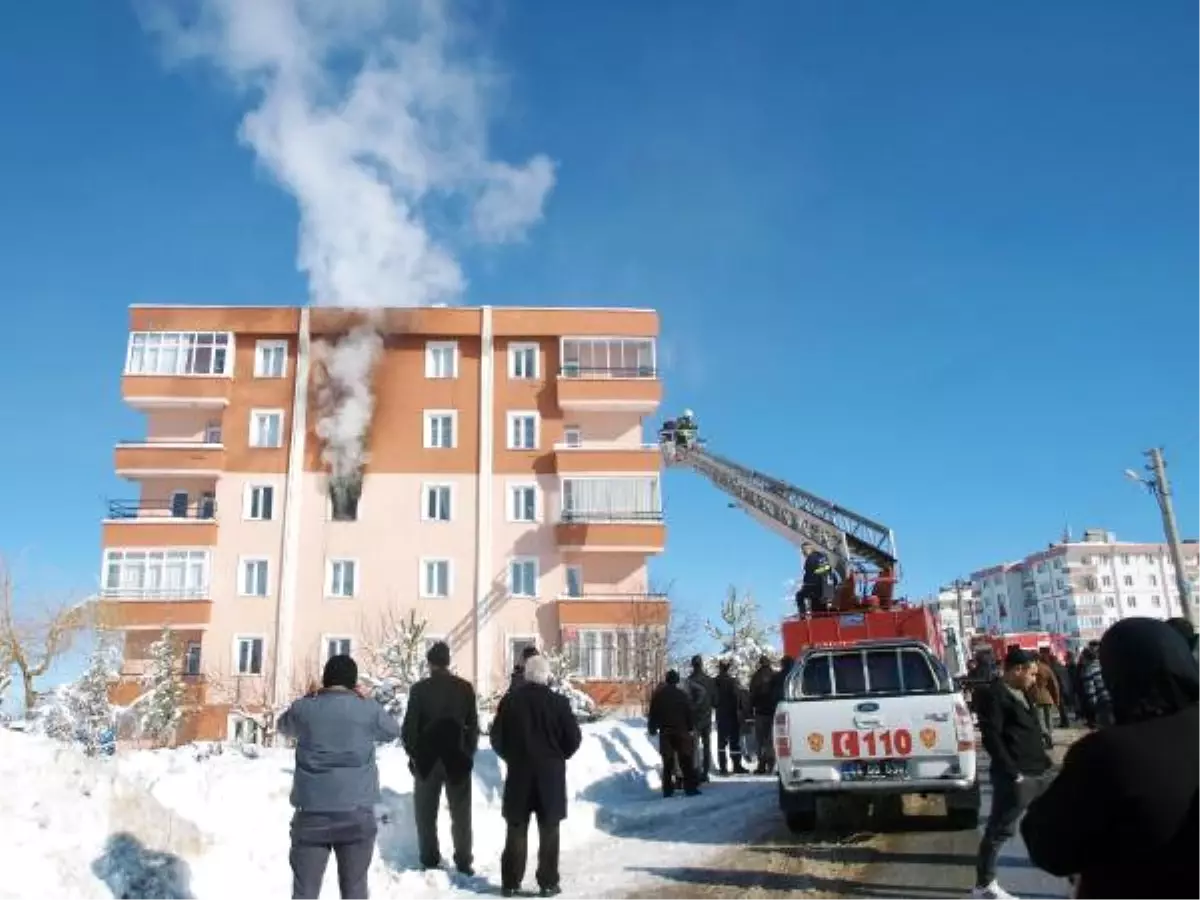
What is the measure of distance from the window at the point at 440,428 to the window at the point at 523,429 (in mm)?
2262

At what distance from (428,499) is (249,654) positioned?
27.8ft

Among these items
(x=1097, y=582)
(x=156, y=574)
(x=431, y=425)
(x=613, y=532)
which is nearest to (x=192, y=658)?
(x=156, y=574)

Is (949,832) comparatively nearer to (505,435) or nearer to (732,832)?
(732,832)

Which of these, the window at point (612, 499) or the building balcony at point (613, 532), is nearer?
the building balcony at point (613, 532)

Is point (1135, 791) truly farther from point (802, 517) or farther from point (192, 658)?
point (192, 658)

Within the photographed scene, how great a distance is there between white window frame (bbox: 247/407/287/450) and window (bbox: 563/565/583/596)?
12.1m

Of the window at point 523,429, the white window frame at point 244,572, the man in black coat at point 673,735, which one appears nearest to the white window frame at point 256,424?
the white window frame at point 244,572

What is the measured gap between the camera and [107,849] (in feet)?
19.6

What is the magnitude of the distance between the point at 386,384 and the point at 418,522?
18.9 feet

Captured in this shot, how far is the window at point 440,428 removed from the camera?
37469 millimetres

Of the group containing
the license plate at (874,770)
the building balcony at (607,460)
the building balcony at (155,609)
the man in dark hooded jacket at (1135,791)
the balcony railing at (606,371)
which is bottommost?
the license plate at (874,770)

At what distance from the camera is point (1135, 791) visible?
8.12 ft

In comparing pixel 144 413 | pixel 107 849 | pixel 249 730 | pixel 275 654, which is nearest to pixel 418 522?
pixel 275 654

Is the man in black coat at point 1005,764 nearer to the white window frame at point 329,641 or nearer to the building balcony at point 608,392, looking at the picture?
the building balcony at point 608,392
